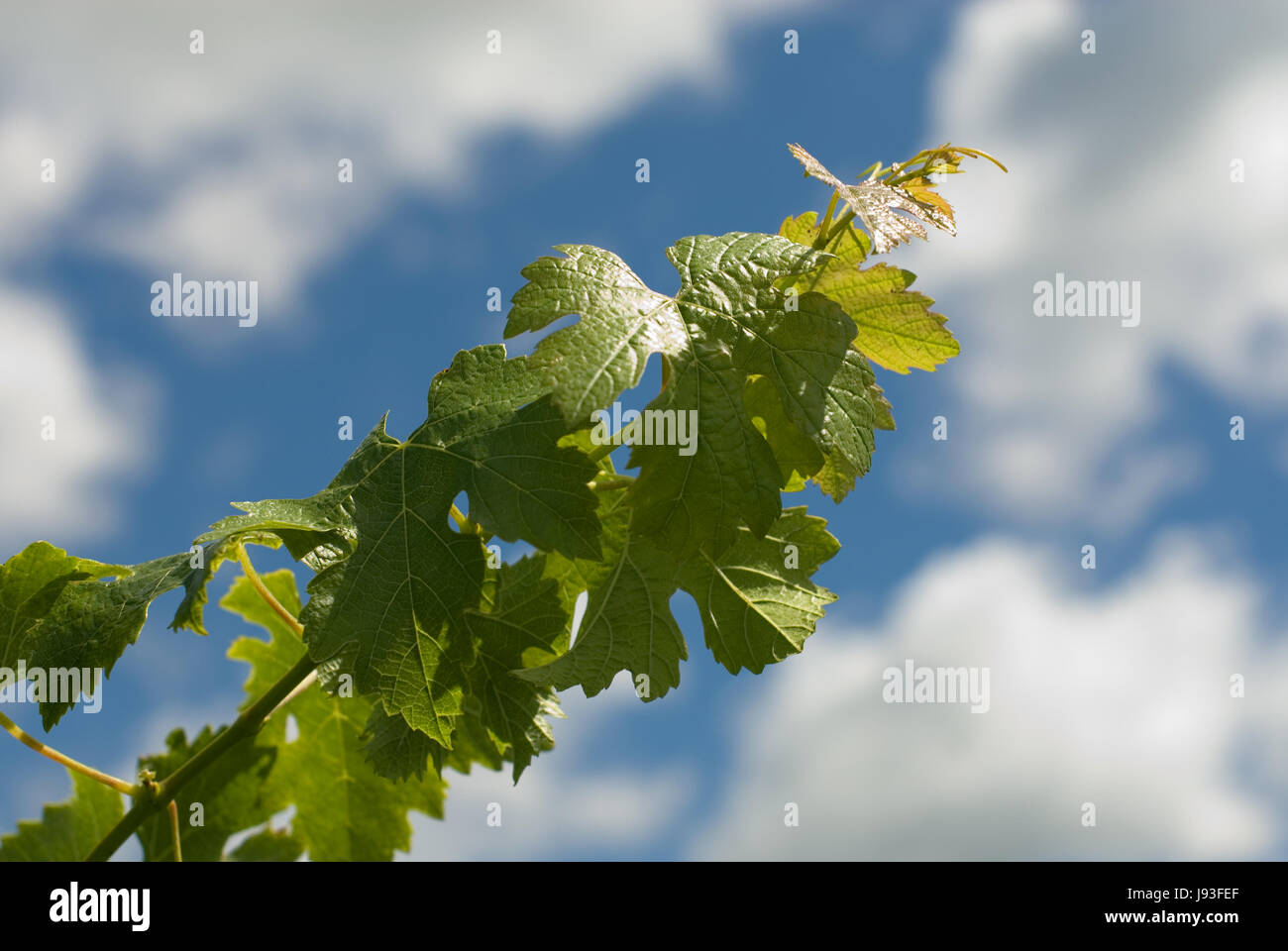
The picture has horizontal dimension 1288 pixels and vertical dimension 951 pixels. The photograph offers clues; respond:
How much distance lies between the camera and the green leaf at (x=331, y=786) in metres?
2.91

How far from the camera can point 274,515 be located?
1979 mm

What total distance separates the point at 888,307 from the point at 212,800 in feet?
7.74

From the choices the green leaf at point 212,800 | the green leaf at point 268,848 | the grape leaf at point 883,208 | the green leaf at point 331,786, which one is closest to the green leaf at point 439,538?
the grape leaf at point 883,208

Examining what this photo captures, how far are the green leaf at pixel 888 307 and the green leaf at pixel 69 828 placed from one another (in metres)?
2.63

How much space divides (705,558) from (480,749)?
0.82 m

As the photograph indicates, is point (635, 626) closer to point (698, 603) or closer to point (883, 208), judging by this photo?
point (698, 603)

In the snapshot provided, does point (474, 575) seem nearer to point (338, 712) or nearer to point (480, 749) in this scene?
point (480, 749)

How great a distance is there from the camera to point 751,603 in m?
2.11

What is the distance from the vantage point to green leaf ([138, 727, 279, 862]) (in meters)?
3.01
